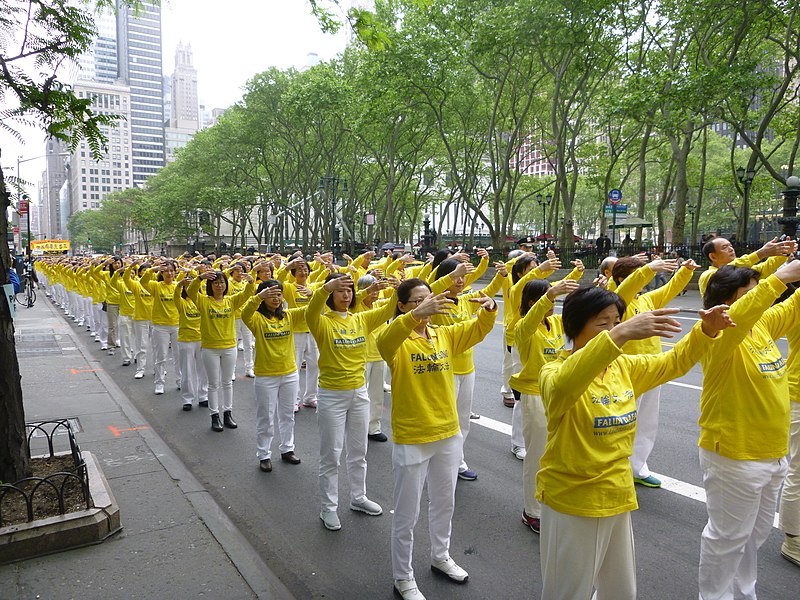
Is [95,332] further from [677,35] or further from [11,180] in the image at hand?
[677,35]

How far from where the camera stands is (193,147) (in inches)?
2093

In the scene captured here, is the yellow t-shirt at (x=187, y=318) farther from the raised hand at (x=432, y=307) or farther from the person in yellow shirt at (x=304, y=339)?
the raised hand at (x=432, y=307)

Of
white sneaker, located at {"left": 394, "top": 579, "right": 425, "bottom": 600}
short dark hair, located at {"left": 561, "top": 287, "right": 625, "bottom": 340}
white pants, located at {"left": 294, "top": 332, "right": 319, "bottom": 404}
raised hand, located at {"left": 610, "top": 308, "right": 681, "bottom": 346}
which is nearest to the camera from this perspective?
raised hand, located at {"left": 610, "top": 308, "right": 681, "bottom": 346}

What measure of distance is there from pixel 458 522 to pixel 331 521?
1.05 metres

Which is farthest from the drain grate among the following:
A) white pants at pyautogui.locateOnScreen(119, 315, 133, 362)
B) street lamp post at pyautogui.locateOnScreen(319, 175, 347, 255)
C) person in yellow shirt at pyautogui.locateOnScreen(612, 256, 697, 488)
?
street lamp post at pyautogui.locateOnScreen(319, 175, 347, 255)

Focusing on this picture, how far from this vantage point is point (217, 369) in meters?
7.93

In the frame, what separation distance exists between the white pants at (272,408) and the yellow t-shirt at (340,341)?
1388mm

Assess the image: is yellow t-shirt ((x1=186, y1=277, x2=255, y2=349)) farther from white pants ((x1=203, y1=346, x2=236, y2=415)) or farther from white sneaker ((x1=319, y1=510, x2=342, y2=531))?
white sneaker ((x1=319, y1=510, x2=342, y2=531))

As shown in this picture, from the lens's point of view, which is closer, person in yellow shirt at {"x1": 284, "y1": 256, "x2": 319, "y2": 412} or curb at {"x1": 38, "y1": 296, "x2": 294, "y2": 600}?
curb at {"x1": 38, "y1": 296, "x2": 294, "y2": 600}

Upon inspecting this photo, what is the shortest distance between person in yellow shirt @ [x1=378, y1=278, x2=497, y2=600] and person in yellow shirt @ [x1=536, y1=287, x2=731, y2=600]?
3.55 feet

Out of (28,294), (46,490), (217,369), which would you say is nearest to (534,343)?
(46,490)

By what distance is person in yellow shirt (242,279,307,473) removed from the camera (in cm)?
647

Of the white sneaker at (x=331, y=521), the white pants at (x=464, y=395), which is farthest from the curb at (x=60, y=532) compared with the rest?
the white pants at (x=464, y=395)

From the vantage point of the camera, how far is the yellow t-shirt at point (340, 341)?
206 inches
